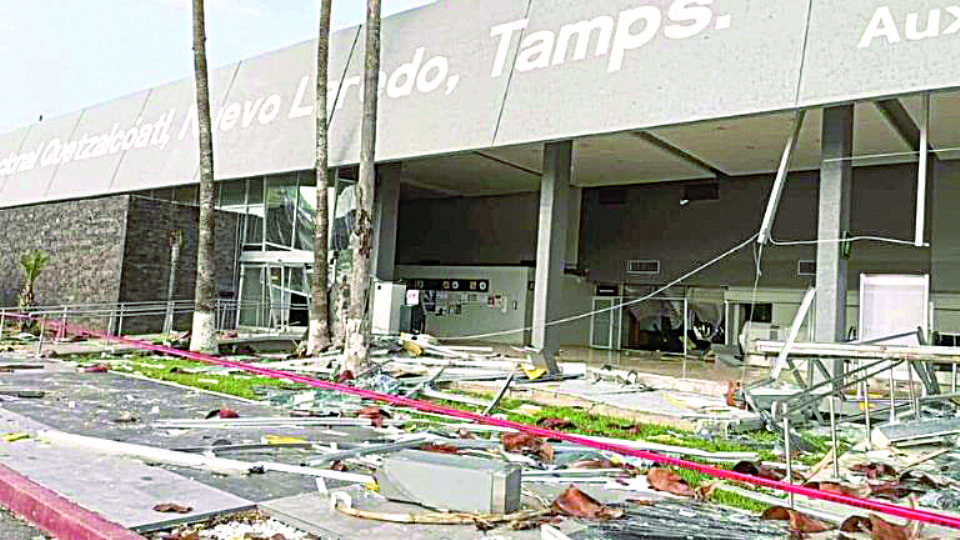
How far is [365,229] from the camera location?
14055 millimetres

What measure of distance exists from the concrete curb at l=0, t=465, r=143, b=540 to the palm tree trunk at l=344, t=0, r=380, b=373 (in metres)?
8.00

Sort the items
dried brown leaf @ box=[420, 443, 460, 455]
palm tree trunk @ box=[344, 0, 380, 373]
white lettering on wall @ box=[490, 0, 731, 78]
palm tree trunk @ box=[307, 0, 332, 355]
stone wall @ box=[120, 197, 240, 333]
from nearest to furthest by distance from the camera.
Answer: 1. dried brown leaf @ box=[420, 443, 460, 455]
2. white lettering on wall @ box=[490, 0, 731, 78]
3. palm tree trunk @ box=[344, 0, 380, 373]
4. palm tree trunk @ box=[307, 0, 332, 355]
5. stone wall @ box=[120, 197, 240, 333]

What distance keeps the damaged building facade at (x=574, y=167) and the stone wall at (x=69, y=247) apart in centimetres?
10

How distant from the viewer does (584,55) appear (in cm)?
1473

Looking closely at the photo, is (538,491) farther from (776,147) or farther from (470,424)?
(776,147)

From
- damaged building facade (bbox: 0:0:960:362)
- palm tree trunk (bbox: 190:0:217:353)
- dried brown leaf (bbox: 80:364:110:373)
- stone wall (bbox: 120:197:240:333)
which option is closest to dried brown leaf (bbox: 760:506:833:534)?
damaged building facade (bbox: 0:0:960:362)

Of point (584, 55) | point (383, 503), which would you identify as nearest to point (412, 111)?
point (584, 55)

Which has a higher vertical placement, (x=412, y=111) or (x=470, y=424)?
(x=412, y=111)

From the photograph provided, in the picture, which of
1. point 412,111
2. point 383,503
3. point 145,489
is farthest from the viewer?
point 412,111

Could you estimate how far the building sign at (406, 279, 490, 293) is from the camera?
95.6 feet

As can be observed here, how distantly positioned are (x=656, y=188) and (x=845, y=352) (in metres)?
19.7

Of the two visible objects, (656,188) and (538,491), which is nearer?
(538,491)

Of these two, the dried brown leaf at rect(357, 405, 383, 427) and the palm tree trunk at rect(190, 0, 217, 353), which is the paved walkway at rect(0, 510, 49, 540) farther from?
the palm tree trunk at rect(190, 0, 217, 353)

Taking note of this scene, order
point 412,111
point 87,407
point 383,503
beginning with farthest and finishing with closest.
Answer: point 412,111 < point 87,407 < point 383,503
